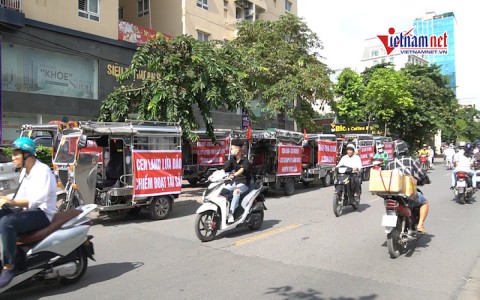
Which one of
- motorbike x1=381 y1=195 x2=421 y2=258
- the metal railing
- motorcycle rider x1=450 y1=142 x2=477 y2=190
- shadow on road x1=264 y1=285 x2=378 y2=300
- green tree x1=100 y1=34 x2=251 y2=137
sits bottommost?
shadow on road x1=264 y1=285 x2=378 y2=300

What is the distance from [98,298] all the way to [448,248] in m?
5.68

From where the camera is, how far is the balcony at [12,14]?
53.2ft

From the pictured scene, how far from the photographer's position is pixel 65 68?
1927 centimetres

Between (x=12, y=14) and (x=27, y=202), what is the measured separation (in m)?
15.1

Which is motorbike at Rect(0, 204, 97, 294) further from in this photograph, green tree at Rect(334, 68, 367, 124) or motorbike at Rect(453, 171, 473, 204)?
green tree at Rect(334, 68, 367, 124)

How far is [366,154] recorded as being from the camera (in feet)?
68.0

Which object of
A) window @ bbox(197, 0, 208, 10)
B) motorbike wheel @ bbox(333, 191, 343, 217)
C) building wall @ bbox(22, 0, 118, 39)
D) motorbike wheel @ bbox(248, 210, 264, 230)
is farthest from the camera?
window @ bbox(197, 0, 208, 10)

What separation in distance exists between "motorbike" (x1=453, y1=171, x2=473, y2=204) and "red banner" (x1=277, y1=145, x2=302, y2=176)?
523 cm

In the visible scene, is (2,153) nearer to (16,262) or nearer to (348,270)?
(16,262)

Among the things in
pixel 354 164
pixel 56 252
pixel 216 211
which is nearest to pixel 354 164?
pixel 354 164

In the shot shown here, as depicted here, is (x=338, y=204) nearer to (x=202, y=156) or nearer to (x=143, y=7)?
(x=202, y=156)

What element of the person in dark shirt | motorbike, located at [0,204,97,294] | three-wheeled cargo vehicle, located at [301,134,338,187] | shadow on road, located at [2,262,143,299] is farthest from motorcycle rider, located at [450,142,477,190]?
motorbike, located at [0,204,97,294]

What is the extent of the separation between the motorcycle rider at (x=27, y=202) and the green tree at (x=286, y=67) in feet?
44.9

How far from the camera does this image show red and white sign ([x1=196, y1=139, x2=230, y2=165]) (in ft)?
55.5
